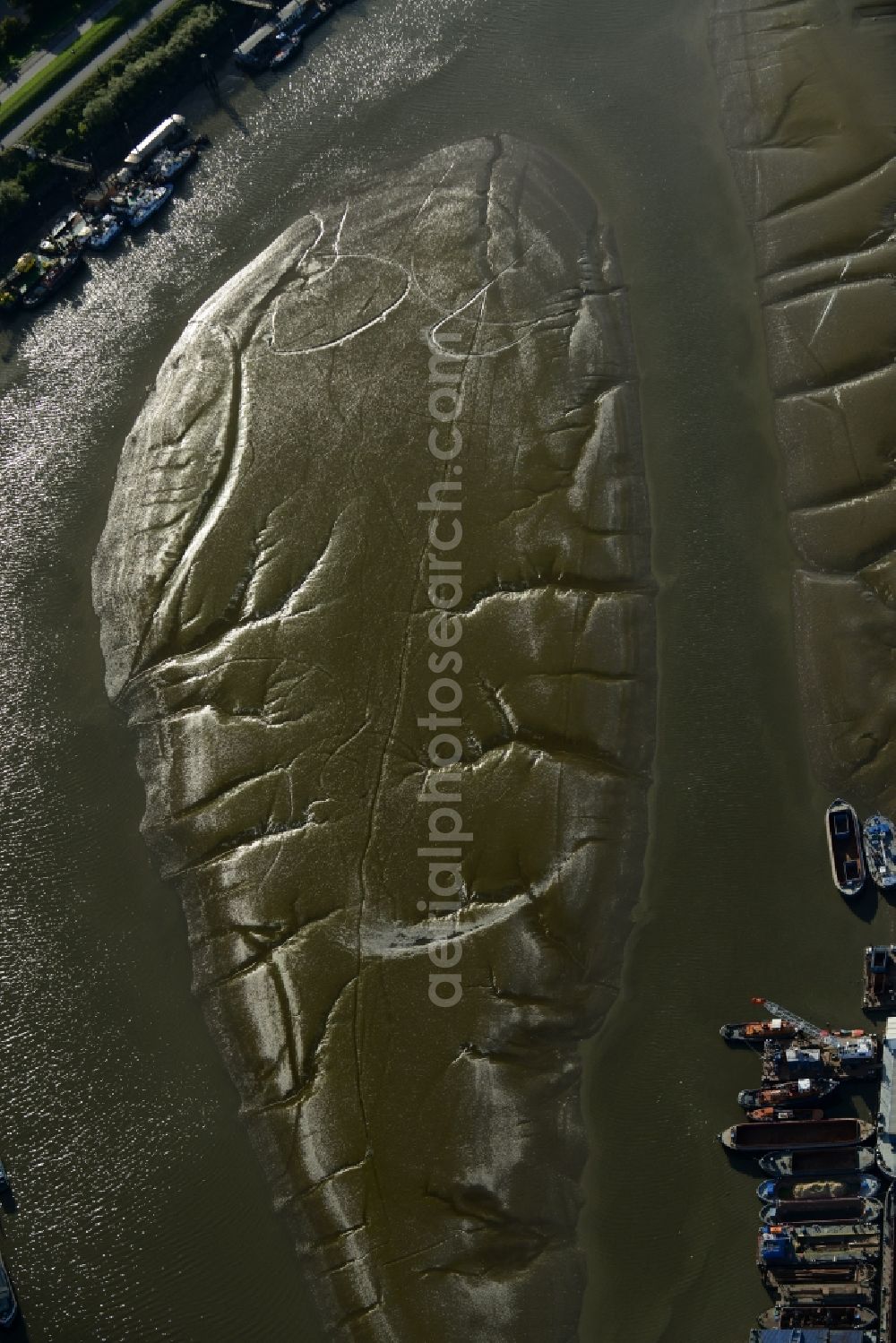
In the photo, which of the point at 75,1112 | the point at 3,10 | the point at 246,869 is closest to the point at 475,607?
the point at 246,869

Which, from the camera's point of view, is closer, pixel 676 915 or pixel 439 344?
pixel 676 915

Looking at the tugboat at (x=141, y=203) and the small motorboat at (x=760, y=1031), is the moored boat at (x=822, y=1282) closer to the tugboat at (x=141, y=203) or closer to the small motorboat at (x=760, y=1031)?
the small motorboat at (x=760, y=1031)

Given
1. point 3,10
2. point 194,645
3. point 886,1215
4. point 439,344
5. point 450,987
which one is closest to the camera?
point 886,1215

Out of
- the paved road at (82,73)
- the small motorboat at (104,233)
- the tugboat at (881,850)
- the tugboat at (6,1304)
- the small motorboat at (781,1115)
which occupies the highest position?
the paved road at (82,73)


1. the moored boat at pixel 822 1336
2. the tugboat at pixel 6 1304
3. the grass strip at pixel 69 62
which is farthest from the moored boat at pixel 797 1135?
the grass strip at pixel 69 62

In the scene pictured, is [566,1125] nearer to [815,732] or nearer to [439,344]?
[815,732]

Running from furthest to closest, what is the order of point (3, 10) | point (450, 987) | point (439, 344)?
point (3, 10) < point (439, 344) < point (450, 987)
